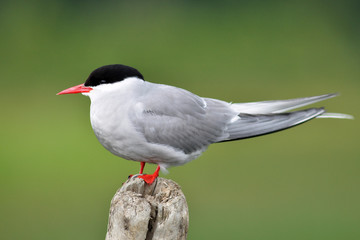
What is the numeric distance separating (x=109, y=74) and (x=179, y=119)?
462 mm

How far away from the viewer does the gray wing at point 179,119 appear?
9.09 feet

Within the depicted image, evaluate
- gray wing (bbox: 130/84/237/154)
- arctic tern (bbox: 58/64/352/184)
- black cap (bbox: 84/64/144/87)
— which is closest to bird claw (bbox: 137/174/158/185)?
arctic tern (bbox: 58/64/352/184)

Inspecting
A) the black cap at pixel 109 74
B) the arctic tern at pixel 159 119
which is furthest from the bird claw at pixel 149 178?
the black cap at pixel 109 74

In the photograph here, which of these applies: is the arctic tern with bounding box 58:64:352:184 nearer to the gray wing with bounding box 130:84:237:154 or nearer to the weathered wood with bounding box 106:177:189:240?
the gray wing with bounding box 130:84:237:154

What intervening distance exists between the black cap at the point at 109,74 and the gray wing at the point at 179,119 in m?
0.15

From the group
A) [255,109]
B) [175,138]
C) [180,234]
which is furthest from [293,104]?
[180,234]

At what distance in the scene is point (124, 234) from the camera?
2.29 metres

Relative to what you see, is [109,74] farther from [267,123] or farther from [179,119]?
[267,123]

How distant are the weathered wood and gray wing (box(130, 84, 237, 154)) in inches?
17.1

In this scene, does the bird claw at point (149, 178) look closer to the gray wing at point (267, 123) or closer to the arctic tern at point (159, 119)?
the arctic tern at point (159, 119)

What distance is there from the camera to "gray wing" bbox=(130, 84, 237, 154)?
9.09 feet

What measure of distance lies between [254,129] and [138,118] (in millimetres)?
723

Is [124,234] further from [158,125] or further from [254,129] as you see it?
[254,129]

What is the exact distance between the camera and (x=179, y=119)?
9.51 feet
